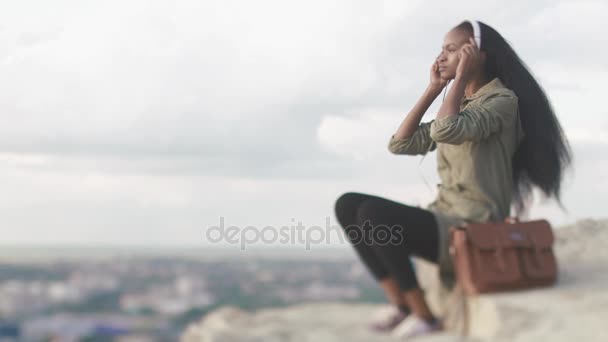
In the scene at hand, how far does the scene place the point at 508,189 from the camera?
4598mm

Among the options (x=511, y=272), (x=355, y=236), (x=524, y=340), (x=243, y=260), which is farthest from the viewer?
(x=243, y=260)

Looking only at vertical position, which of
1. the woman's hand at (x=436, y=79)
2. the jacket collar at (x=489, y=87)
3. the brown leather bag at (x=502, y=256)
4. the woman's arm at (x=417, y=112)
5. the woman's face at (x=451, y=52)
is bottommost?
the brown leather bag at (x=502, y=256)

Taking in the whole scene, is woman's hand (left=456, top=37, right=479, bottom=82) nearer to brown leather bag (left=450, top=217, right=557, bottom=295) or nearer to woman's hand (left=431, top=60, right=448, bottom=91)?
woman's hand (left=431, top=60, right=448, bottom=91)

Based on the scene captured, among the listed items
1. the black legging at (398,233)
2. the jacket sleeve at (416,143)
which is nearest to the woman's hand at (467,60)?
the jacket sleeve at (416,143)

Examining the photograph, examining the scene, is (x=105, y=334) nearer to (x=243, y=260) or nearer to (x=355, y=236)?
(x=243, y=260)

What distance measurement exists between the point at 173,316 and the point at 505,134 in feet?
7.36

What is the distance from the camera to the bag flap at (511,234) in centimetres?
418

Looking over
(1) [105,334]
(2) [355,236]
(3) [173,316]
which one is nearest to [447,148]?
(2) [355,236]

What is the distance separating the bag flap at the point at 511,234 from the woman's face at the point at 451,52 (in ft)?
3.18

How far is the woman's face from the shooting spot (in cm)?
461

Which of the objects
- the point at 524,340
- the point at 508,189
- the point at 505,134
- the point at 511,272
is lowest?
the point at 524,340

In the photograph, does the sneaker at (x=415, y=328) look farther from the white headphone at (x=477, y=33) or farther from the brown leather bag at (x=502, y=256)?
the white headphone at (x=477, y=33)

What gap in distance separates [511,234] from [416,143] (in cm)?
89

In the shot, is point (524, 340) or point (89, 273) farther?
point (89, 273)
